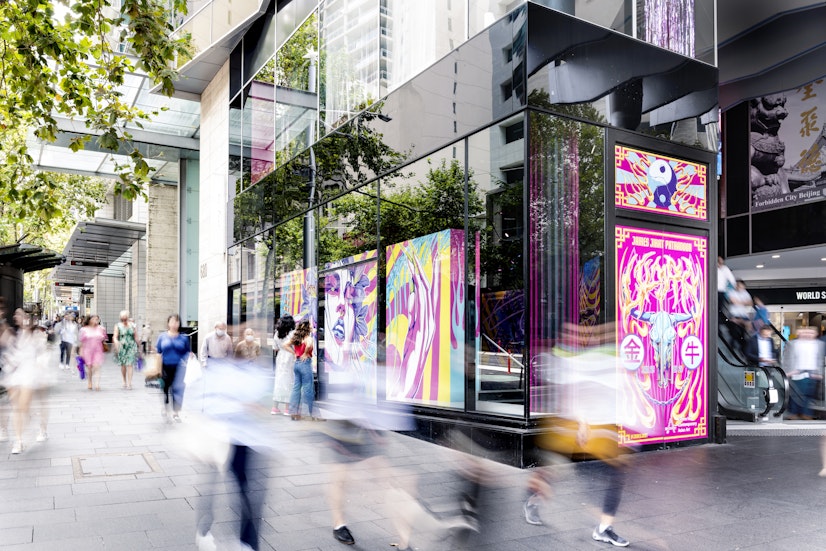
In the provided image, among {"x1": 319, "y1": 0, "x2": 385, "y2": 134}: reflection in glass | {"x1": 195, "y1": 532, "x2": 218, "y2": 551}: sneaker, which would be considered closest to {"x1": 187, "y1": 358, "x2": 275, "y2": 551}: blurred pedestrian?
{"x1": 195, "y1": 532, "x2": 218, "y2": 551}: sneaker

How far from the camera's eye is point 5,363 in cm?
827

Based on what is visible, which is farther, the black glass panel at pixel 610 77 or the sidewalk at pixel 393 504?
the black glass panel at pixel 610 77

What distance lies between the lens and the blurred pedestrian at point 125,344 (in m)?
15.4

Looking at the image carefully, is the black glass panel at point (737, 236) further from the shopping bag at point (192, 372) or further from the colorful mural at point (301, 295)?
the shopping bag at point (192, 372)

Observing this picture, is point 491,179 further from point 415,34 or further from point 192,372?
point 192,372

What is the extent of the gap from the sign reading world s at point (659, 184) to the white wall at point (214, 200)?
42.3 feet

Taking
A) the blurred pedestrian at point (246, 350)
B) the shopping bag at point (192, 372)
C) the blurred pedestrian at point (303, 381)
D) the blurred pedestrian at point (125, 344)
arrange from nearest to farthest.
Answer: the blurred pedestrian at point (246, 350), the shopping bag at point (192, 372), the blurred pedestrian at point (303, 381), the blurred pedestrian at point (125, 344)

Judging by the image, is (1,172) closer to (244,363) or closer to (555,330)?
(244,363)

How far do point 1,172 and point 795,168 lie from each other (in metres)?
16.7

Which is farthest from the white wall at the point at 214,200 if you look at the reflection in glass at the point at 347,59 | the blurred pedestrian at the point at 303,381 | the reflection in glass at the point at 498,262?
the reflection in glass at the point at 498,262

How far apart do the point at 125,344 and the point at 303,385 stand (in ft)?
24.0

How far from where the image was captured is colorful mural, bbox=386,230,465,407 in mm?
9148

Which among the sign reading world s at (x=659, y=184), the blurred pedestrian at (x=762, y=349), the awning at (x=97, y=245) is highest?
the awning at (x=97, y=245)

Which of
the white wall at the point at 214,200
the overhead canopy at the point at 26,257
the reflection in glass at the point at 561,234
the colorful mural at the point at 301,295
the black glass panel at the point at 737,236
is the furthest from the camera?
the white wall at the point at 214,200
